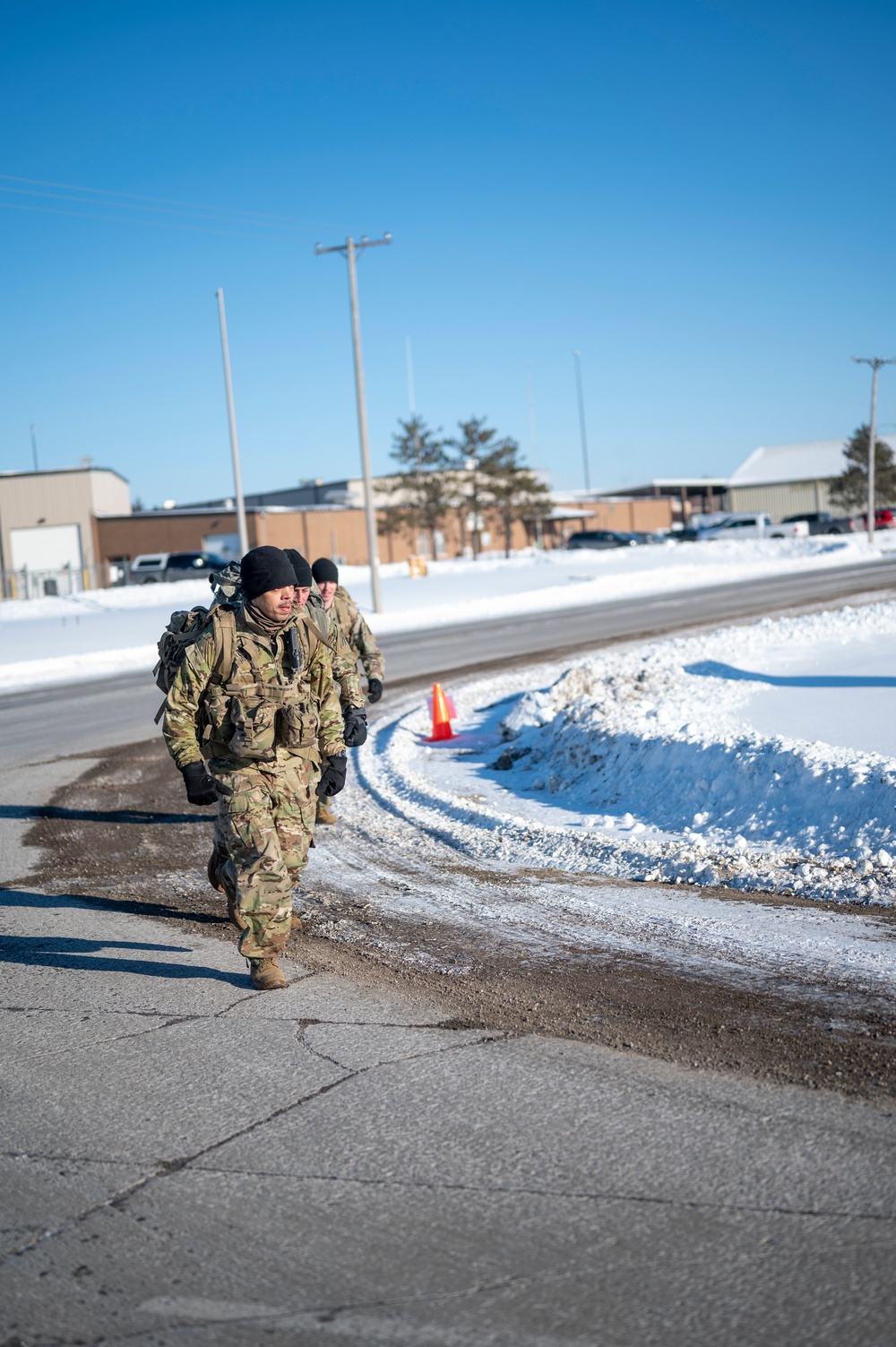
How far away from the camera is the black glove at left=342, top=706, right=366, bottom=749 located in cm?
762

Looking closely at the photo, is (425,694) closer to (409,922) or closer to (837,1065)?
(409,922)

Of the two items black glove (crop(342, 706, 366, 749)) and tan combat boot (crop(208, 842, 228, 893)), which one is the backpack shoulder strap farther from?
black glove (crop(342, 706, 366, 749))

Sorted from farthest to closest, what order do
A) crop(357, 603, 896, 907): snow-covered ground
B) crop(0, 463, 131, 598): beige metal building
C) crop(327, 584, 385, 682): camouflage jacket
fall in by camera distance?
1. crop(0, 463, 131, 598): beige metal building
2. crop(327, 584, 385, 682): camouflage jacket
3. crop(357, 603, 896, 907): snow-covered ground

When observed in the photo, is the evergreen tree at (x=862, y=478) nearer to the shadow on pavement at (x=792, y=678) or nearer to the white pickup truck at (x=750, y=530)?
the white pickup truck at (x=750, y=530)

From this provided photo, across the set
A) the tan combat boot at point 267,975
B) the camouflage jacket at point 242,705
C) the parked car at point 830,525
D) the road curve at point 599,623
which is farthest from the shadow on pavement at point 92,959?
the parked car at point 830,525

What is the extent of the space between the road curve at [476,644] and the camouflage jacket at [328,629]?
6.19 m

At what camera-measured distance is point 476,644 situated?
73.6ft

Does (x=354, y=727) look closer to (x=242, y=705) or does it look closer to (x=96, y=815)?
(x=242, y=705)

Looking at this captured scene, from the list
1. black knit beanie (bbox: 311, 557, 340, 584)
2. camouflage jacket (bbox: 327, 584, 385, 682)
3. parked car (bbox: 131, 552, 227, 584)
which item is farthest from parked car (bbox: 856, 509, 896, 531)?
black knit beanie (bbox: 311, 557, 340, 584)

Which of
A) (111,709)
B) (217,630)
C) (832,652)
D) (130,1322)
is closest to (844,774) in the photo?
(217,630)

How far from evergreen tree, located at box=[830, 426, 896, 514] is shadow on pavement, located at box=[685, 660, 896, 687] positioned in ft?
203

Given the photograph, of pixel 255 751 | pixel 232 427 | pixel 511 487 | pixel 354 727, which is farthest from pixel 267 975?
pixel 511 487

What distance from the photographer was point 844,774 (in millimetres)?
7059

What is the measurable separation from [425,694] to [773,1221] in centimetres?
1273
